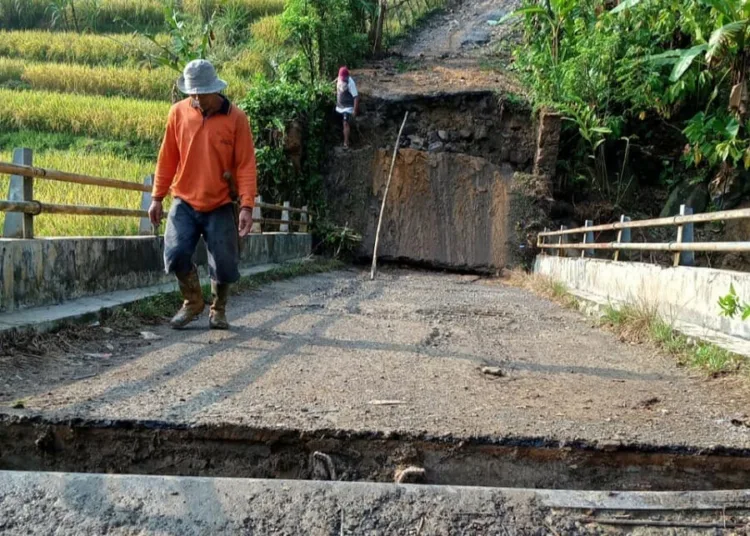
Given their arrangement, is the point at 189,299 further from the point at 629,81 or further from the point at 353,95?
the point at 629,81

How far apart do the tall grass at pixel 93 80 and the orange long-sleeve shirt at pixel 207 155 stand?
13.6 meters

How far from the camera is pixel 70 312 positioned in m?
4.60

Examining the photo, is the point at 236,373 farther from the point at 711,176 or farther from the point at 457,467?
the point at 711,176

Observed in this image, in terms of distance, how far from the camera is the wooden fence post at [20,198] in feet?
15.2

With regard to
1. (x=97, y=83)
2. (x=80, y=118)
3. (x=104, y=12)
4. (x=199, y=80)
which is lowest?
(x=199, y=80)

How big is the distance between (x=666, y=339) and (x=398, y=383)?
7.17ft

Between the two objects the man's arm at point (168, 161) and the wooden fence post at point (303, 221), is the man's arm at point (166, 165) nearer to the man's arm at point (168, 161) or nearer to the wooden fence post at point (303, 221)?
the man's arm at point (168, 161)

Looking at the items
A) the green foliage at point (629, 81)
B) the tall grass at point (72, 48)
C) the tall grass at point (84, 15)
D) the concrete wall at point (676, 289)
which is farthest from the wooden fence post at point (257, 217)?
the tall grass at point (84, 15)

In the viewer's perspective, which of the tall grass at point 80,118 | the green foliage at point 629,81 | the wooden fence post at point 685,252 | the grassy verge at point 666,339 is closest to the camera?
the grassy verge at point 666,339

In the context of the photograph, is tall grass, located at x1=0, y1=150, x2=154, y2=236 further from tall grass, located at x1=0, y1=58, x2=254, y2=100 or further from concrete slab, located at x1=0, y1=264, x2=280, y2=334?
tall grass, located at x1=0, y1=58, x2=254, y2=100

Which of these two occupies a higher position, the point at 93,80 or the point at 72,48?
the point at 72,48

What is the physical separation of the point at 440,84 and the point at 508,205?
3.71 meters

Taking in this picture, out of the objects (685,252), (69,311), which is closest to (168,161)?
(69,311)

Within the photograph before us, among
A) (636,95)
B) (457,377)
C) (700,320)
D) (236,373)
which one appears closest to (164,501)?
(236,373)
